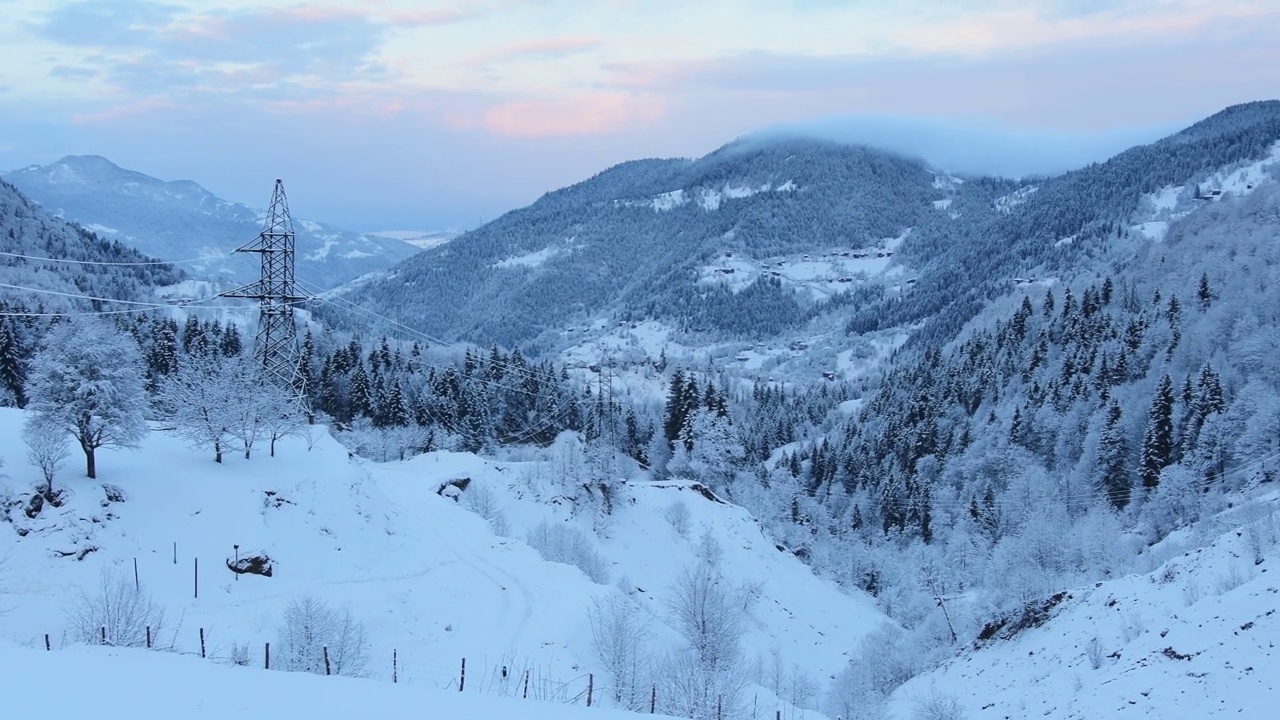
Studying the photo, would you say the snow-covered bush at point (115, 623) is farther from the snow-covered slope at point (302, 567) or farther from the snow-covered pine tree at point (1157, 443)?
the snow-covered pine tree at point (1157, 443)

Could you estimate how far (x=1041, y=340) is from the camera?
136125 mm

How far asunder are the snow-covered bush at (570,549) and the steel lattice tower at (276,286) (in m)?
20.6

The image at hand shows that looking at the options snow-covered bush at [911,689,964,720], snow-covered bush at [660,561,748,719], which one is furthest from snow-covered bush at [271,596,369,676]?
snow-covered bush at [911,689,964,720]

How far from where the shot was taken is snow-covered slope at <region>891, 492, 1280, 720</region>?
23281 mm

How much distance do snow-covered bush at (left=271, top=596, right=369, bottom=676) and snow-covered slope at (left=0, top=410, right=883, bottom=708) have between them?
5.20 ft

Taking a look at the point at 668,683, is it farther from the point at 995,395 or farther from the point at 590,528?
the point at 995,395

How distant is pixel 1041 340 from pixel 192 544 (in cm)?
13472

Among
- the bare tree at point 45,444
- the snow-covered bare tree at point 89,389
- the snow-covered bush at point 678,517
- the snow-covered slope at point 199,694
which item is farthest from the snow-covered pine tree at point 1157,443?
the bare tree at point 45,444

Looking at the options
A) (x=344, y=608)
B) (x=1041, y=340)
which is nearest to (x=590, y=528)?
(x=344, y=608)

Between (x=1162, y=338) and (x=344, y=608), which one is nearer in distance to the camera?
(x=344, y=608)

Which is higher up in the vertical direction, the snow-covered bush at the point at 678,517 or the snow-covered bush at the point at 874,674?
the snow-covered bush at the point at 678,517

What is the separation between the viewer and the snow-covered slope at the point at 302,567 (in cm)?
3042

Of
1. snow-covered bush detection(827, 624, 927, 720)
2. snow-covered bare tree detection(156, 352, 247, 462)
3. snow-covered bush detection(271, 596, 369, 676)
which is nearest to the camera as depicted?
snow-covered bush detection(271, 596, 369, 676)

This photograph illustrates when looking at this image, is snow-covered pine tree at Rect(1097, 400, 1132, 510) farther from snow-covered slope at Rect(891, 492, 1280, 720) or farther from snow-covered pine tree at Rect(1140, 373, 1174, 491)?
snow-covered slope at Rect(891, 492, 1280, 720)
